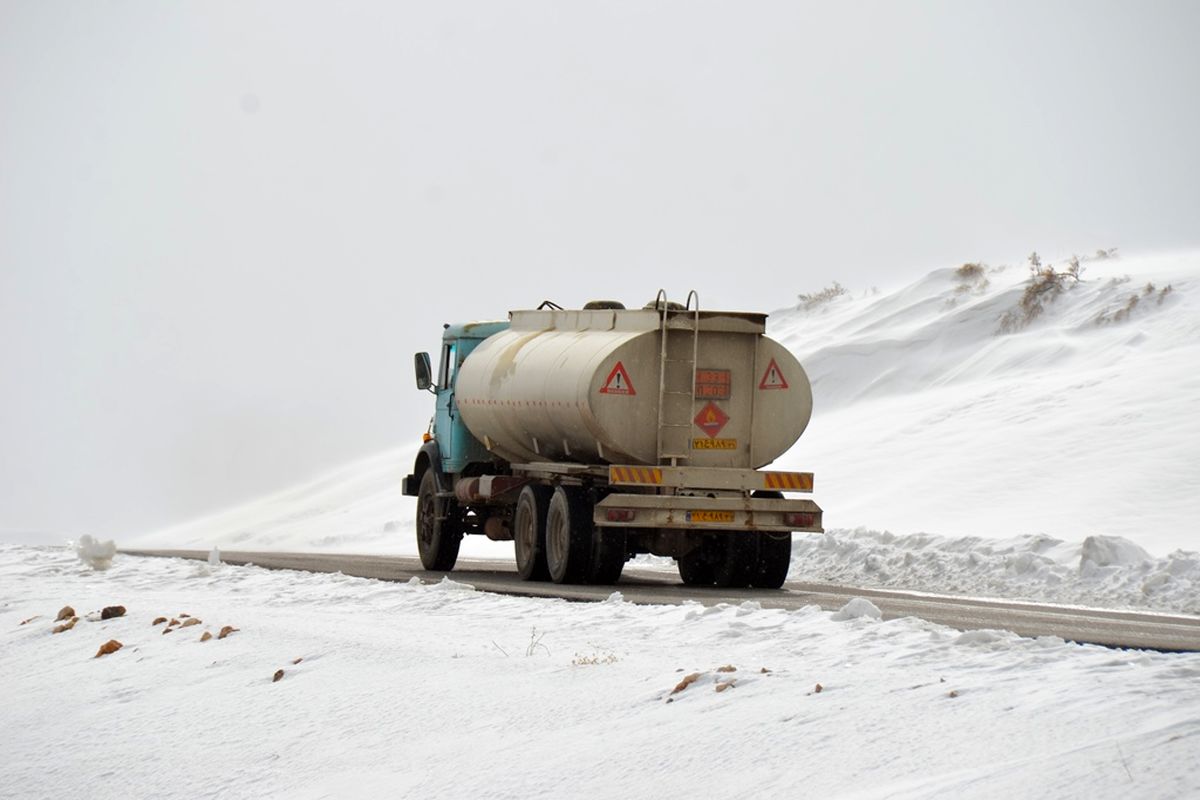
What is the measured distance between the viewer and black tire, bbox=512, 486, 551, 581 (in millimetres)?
20906

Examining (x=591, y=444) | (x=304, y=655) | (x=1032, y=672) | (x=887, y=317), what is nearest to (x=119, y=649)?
(x=304, y=655)

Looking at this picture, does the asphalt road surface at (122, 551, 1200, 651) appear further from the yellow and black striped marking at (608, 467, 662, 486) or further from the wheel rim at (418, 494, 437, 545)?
the yellow and black striped marking at (608, 467, 662, 486)

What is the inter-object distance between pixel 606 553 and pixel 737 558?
1.54 m

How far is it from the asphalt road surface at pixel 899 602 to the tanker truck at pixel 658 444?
1.61 feet

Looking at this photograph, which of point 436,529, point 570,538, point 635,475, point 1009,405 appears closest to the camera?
point 635,475

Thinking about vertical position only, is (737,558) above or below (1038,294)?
below

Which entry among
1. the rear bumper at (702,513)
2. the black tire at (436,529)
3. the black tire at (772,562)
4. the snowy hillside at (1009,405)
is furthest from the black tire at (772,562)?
the snowy hillside at (1009,405)

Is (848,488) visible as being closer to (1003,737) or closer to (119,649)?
(119,649)

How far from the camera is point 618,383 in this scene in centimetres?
1966

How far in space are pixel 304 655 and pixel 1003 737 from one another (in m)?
6.82

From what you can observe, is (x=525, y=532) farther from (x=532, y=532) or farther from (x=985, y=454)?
(x=985, y=454)

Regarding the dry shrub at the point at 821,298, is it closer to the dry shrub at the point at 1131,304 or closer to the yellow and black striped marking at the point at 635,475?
the dry shrub at the point at 1131,304

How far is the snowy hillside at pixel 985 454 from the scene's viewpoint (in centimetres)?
2252

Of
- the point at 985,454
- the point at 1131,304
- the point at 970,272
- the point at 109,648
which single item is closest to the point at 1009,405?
the point at 985,454
